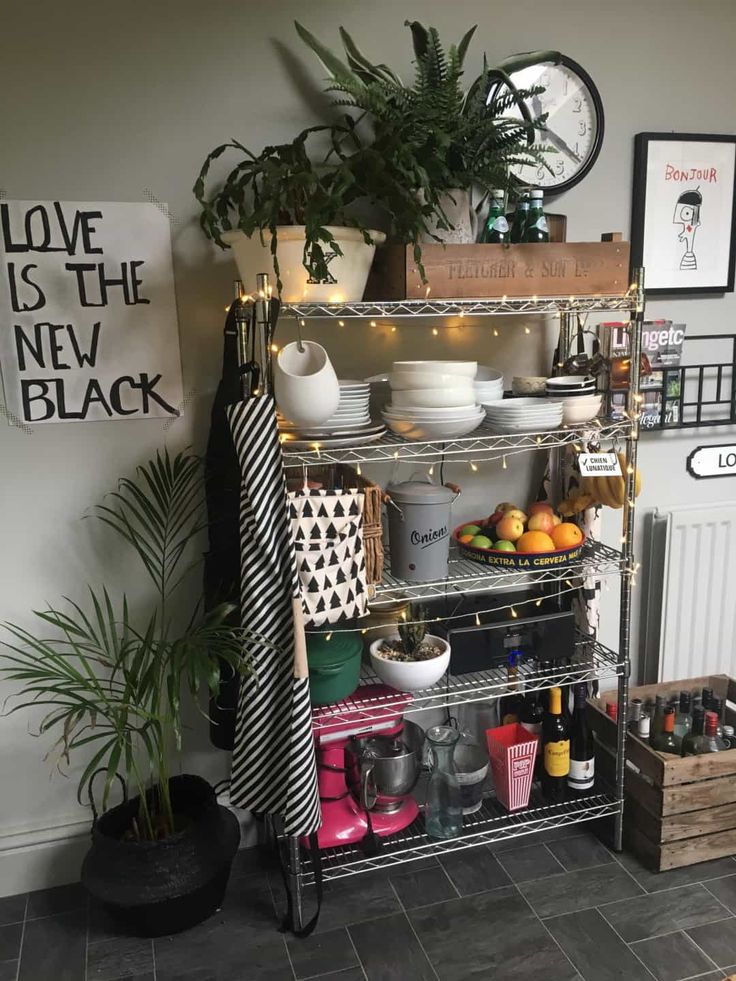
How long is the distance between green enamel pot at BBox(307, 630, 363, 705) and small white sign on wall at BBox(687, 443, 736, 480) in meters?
1.22

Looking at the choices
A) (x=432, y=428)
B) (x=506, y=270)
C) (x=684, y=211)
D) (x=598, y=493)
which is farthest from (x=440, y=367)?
(x=684, y=211)

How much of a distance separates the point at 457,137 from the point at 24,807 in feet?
6.63

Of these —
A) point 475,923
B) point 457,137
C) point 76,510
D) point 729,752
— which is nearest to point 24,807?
point 76,510

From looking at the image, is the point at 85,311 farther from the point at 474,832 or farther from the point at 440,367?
the point at 474,832

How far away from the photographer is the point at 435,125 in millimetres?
1820

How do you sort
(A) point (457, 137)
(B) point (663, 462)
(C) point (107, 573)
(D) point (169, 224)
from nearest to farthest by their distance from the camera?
(A) point (457, 137) < (D) point (169, 224) < (C) point (107, 573) < (B) point (663, 462)

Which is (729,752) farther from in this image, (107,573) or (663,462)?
(107,573)

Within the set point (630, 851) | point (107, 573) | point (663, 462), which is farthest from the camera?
point (663, 462)

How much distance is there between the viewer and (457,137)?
1.84 metres

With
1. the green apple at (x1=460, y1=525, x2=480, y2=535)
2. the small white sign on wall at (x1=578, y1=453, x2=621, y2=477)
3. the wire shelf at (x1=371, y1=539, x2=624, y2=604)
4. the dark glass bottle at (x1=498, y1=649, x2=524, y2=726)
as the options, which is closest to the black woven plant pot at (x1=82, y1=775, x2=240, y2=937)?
the wire shelf at (x1=371, y1=539, x2=624, y2=604)

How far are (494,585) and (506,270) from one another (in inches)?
32.1

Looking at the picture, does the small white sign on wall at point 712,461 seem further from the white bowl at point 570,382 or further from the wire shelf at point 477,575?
the white bowl at point 570,382

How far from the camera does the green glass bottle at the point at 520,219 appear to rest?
196 centimetres

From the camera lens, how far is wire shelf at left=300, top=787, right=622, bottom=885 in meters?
2.07
